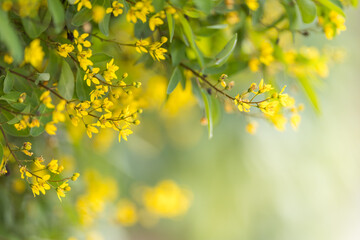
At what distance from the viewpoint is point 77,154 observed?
0.65 m

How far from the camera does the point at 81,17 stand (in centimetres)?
34

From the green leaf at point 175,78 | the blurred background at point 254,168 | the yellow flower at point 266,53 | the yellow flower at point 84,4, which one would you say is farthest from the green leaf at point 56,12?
the blurred background at point 254,168

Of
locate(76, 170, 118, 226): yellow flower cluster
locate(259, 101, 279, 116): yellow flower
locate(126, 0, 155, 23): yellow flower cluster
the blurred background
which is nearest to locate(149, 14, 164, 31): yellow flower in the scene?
locate(126, 0, 155, 23): yellow flower cluster

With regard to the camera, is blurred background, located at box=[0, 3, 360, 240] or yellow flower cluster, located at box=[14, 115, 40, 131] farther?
blurred background, located at box=[0, 3, 360, 240]

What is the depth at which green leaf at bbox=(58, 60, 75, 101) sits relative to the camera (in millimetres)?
335

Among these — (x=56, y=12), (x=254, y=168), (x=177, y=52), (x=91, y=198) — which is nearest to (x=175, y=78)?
(x=177, y=52)

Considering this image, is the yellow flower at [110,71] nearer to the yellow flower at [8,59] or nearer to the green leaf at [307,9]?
the yellow flower at [8,59]

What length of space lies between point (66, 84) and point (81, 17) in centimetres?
6

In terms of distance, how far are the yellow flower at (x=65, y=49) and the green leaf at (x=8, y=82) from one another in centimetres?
5

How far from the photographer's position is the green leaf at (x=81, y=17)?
34 centimetres

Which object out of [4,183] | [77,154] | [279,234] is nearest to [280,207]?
[279,234]

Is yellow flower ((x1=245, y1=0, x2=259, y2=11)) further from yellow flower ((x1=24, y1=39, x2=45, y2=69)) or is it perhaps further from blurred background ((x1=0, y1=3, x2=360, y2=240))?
blurred background ((x1=0, y1=3, x2=360, y2=240))

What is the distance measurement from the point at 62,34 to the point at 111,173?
1.55 ft

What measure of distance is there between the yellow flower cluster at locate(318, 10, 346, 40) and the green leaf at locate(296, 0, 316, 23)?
39mm
